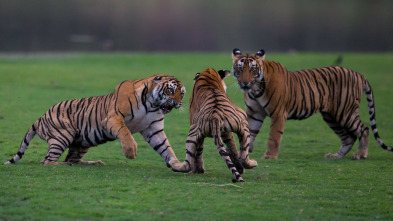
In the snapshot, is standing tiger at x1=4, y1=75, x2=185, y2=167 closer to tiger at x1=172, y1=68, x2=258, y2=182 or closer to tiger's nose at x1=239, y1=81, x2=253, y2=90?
tiger at x1=172, y1=68, x2=258, y2=182

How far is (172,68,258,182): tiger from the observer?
23.5 ft

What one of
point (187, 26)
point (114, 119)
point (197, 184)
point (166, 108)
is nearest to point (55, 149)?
point (114, 119)

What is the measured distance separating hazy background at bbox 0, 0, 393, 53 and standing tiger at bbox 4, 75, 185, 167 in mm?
17817

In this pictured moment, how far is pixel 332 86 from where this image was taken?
9781 mm

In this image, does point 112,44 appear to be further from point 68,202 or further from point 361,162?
point 68,202

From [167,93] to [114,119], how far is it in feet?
2.07

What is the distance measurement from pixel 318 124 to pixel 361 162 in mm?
3749

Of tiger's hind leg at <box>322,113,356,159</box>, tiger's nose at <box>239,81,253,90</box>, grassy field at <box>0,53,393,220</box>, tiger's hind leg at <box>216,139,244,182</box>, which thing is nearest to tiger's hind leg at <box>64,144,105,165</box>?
grassy field at <box>0,53,393,220</box>

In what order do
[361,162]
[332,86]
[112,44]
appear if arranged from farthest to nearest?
[112,44] < [332,86] < [361,162]

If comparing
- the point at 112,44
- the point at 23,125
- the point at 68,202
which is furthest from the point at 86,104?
the point at 112,44

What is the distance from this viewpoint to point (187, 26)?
118ft

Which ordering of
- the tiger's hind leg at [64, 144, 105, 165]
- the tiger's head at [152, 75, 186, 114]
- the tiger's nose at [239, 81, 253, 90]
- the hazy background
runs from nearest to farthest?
the tiger's head at [152, 75, 186, 114]
the tiger's hind leg at [64, 144, 105, 165]
the tiger's nose at [239, 81, 253, 90]
the hazy background

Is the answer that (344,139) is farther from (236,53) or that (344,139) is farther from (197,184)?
(197,184)

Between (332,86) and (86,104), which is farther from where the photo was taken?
(332,86)
